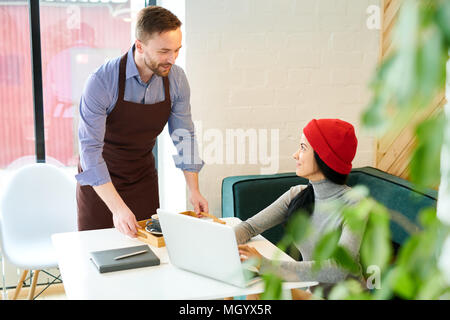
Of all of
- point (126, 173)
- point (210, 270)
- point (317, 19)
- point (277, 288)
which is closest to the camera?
point (277, 288)

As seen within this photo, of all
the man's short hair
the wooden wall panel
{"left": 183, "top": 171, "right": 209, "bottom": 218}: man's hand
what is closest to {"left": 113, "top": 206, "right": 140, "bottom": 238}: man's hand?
{"left": 183, "top": 171, "right": 209, "bottom": 218}: man's hand

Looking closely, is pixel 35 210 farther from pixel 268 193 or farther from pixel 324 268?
pixel 324 268

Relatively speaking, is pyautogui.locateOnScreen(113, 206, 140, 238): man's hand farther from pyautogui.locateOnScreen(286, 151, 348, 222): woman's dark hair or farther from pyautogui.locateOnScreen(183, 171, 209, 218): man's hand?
pyautogui.locateOnScreen(286, 151, 348, 222): woman's dark hair

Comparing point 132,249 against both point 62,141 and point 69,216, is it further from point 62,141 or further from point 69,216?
point 62,141

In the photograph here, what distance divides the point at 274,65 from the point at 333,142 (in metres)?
1.26

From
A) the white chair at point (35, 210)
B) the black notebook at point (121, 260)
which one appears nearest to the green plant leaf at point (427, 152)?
the black notebook at point (121, 260)

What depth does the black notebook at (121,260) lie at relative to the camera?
5.69 feet

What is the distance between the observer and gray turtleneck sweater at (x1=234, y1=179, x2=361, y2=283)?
172cm

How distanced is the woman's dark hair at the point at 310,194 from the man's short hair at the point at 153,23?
2.68ft

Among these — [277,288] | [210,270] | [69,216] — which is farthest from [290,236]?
[69,216]

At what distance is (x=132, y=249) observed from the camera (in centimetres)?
188

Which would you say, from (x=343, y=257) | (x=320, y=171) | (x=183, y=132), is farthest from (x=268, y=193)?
(x=343, y=257)

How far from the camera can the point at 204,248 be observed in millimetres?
1646

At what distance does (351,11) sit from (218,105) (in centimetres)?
99
